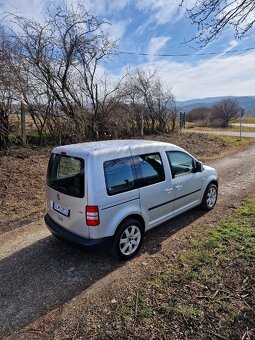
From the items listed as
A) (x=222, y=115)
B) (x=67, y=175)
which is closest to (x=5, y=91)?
(x=67, y=175)

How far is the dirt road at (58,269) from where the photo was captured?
2902 mm

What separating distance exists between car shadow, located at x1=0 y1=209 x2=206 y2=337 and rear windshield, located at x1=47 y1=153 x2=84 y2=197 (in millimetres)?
1050

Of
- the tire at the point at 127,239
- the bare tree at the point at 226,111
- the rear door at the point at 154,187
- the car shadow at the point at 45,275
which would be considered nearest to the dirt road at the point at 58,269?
the car shadow at the point at 45,275

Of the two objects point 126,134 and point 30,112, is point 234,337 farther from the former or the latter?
point 126,134

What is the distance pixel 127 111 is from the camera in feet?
46.0

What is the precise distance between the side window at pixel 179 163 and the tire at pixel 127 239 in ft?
4.02

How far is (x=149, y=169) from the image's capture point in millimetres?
4031

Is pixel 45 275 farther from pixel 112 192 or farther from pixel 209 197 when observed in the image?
pixel 209 197

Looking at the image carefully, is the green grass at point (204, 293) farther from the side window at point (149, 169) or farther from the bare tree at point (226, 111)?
the bare tree at point (226, 111)

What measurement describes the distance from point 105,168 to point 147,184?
846 millimetres

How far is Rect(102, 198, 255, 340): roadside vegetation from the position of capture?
246 cm

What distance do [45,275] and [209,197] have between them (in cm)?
358

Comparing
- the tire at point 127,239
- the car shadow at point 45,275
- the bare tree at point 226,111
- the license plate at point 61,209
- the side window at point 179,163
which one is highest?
the bare tree at point 226,111

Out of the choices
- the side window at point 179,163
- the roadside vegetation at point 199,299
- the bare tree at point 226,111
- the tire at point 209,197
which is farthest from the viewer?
the bare tree at point 226,111
